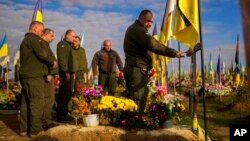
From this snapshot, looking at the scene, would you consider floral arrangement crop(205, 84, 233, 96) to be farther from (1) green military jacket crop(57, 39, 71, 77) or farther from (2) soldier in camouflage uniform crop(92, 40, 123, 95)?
(1) green military jacket crop(57, 39, 71, 77)

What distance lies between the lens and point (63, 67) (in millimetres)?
9125

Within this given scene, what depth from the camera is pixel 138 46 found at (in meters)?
6.40

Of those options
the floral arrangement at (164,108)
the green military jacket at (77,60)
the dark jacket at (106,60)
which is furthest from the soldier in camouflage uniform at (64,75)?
the floral arrangement at (164,108)

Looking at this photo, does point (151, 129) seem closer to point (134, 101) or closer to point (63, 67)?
point (134, 101)

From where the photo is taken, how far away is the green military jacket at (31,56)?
7145 mm

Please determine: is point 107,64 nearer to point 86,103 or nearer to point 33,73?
point 33,73

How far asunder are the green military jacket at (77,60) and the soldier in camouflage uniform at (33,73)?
7.10ft

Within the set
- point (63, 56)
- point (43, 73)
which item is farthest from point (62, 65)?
point (43, 73)

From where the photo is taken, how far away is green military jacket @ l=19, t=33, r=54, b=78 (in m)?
7.14

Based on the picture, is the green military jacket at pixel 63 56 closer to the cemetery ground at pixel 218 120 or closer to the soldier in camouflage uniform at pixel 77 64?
the soldier in camouflage uniform at pixel 77 64

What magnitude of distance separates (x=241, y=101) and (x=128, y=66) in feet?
35.9

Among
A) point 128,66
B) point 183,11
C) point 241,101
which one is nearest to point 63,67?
point 128,66

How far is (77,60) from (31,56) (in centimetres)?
259

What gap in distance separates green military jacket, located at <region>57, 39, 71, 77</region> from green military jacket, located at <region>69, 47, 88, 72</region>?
13 cm
